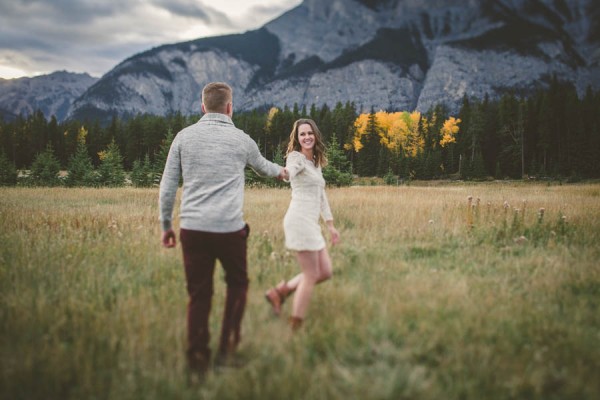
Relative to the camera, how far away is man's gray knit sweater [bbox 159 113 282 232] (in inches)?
120

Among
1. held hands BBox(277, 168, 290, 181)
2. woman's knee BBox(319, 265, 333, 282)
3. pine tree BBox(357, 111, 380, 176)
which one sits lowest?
woman's knee BBox(319, 265, 333, 282)

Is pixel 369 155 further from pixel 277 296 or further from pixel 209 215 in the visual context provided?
pixel 209 215

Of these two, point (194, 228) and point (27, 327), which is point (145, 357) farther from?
point (27, 327)

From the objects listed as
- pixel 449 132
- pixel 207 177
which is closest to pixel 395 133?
pixel 449 132

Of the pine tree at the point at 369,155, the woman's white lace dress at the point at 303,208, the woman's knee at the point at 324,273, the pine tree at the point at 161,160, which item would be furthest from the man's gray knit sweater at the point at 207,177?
the pine tree at the point at 369,155

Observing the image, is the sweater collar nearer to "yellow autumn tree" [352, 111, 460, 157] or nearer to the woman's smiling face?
the woman's smiling face

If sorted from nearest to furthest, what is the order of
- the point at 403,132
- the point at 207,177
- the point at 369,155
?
the point at 207,177 → the point at 369,155 → the point at 403,132

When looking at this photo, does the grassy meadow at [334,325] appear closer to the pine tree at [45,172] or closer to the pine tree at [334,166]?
the pine tree at [334,166]

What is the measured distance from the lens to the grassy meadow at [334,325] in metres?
2.60

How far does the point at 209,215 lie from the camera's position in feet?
9.93

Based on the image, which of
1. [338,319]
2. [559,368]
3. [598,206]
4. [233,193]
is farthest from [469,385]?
[598,206]

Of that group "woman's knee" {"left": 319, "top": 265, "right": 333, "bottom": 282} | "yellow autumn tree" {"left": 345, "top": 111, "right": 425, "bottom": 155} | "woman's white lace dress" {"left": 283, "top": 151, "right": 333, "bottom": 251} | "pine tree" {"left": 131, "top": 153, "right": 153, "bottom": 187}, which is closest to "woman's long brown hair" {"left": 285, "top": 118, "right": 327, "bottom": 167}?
"woman's white lace dress" {"left": 283, "top": 151, "right": 333, "bottom": 251}

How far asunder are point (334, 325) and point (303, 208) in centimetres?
125

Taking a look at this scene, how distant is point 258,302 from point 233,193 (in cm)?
170
